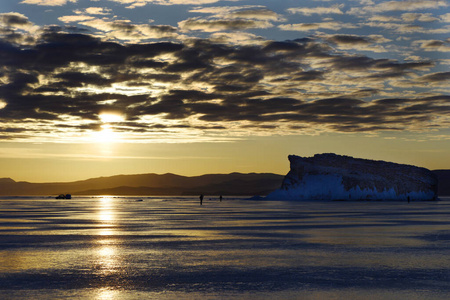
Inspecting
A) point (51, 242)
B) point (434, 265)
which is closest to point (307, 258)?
point (434, 265)

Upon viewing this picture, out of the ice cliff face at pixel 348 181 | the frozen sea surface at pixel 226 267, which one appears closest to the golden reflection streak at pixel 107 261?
the frozen sea surface at pixel 226 267

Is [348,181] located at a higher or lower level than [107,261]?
higher

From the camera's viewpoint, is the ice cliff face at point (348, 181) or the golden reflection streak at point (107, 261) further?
the ice cliff face at point (348, 181)

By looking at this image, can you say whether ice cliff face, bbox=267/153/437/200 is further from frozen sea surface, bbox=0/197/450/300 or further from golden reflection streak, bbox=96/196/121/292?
golden reflection streak, bbox=96/196/121/292

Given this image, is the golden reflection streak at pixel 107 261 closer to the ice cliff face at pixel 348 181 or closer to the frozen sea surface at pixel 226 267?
the frozen sea surface at pixel 226 267

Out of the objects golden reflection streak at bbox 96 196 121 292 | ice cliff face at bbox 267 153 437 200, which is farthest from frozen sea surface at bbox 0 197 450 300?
ice cliff face at bbox 267 153 437 200

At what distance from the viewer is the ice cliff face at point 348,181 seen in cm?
12350

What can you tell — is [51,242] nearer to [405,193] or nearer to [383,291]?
[383,291]

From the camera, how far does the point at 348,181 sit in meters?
124

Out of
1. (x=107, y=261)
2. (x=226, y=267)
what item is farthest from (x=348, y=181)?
(x=226, y=267)

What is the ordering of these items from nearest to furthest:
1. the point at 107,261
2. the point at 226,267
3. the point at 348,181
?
the point at 226,267 → the point at 107,261 → the point at 348,181

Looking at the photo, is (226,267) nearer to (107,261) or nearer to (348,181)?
(107,261)

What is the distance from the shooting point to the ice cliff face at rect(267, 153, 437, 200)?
4862 inches

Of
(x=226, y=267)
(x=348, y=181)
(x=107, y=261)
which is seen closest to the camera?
(x=226, y=267)
